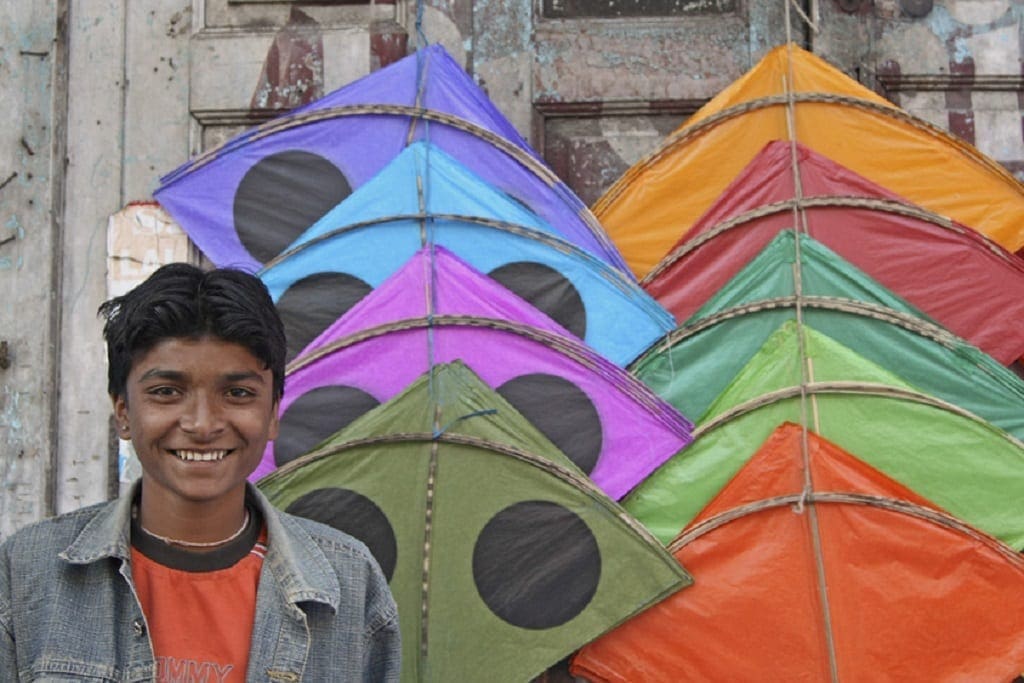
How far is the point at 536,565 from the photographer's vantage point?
3568 millimetres

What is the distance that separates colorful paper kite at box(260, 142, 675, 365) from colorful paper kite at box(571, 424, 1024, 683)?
1.98ft

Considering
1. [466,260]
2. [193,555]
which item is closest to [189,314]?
[193,555]

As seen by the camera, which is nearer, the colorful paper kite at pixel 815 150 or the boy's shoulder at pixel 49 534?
the boy's shoulder at pixel 49 534

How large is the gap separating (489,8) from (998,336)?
6.03 ft

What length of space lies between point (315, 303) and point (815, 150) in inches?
59.5

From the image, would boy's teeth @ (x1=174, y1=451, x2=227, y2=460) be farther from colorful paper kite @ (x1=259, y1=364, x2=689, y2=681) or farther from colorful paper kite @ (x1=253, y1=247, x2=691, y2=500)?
colorful paper kite @ (x1=253, y1=247, x2=691, y2=500)

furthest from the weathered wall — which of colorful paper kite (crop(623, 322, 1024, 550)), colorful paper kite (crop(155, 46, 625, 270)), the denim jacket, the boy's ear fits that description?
the denim jacket

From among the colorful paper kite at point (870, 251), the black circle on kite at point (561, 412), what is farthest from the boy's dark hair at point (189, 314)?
the colorful paper kite at point (870, 251)

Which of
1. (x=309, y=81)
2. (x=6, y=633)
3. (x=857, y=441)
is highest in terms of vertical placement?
(x=309, y=81)

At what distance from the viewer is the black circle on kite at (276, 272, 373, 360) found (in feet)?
12.6

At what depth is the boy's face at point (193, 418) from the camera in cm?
213

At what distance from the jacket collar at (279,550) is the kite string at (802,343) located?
5.69 ft

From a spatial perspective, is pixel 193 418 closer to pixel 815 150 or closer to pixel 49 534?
pixel 49 534

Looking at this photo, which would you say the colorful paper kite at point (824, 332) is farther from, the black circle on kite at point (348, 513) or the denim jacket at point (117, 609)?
the denim jacket at point (117, 609)
